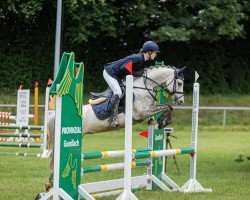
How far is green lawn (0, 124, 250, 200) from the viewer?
10.0 m

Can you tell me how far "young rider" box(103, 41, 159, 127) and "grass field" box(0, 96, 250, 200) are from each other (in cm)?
121

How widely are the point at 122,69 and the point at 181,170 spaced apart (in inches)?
157

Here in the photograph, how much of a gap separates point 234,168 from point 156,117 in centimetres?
403

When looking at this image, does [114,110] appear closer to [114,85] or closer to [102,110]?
[102,110]

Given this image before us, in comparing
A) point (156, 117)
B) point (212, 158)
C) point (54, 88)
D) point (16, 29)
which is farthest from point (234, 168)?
point (16, 29)

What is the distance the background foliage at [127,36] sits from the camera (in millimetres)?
26344

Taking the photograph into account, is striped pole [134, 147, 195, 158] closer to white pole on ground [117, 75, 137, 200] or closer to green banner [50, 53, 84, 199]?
white pole on ground [117, 75, 137, 200]

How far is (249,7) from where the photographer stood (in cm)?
2683

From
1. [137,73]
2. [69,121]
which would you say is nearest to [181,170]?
[137,73]

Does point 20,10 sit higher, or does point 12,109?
point 20,10

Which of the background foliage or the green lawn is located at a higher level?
the background foliage

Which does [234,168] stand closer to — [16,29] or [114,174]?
[114,174]

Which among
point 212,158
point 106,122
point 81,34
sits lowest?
point 212,158

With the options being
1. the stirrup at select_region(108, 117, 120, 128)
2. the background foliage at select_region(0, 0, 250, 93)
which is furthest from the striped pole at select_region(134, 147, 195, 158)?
the background foliage at select_region(0, 0, 250, 93)
